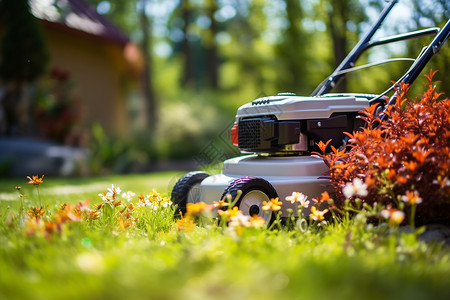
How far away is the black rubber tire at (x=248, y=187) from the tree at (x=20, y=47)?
701 centimetres

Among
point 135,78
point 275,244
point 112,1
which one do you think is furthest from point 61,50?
point 275,244

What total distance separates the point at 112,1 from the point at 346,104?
54.0ft

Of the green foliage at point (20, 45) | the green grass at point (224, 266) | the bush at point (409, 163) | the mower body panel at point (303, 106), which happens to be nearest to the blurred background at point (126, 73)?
the green foliage at point (20, 45)

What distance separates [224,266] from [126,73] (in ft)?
48.0

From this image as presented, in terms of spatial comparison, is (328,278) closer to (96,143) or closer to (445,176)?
(445,176)

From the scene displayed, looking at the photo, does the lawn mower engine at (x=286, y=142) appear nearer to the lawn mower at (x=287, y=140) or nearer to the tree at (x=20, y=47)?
the lawn mower at (x=287, y=140)

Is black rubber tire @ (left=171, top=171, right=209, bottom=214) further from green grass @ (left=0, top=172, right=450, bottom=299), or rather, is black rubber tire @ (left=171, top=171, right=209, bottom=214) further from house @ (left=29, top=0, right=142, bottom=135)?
house @ (left=29, top=0, right=142, bottom=135)

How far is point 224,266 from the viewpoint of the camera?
1857 millimetres

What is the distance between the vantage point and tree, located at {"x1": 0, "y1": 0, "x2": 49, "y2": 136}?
28.8ft

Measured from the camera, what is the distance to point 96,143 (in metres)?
11.2

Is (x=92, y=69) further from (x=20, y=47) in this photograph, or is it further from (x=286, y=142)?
(x=286, y=142)

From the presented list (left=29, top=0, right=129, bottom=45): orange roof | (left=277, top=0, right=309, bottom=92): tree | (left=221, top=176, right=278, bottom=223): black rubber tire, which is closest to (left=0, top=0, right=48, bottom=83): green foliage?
(left=29, top=0, right=129, bottom=45): orange roof

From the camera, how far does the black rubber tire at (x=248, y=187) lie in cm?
289

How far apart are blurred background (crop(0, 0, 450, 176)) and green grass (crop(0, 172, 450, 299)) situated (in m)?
1.78
